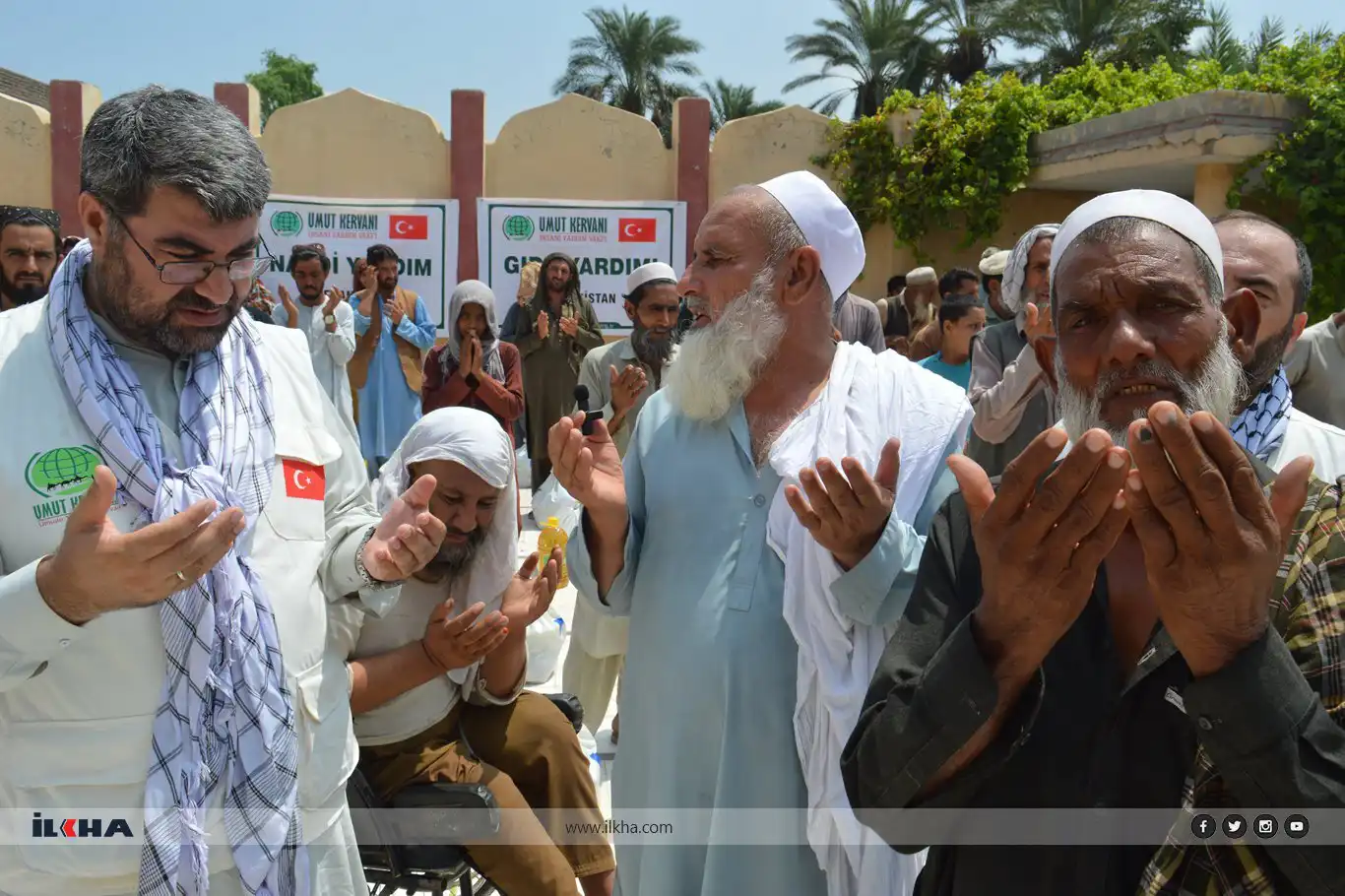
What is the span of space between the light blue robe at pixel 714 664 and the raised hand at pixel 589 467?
104mm

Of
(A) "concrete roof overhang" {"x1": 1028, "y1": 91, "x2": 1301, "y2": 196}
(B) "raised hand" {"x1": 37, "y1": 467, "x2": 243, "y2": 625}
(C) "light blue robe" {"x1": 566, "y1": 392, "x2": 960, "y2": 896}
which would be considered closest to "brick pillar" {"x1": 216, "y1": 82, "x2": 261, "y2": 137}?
(A) "concrete roof overhang" {"x1": 1028, "y1": 91, "x2": 1301, "y2": 196}

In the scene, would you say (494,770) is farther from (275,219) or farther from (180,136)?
(275,219)

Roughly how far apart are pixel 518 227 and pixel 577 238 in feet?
2.51

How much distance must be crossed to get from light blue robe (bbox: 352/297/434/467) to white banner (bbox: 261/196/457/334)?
537cm

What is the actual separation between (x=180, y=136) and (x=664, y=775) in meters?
1.50

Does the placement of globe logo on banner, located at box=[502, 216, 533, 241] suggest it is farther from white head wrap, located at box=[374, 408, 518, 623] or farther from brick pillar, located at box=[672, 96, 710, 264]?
white head wrap, located at box=[374, 408, 518, 623]

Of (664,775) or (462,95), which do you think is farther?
(462,95)

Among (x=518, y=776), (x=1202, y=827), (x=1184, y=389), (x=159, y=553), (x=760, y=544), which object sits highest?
(x=1184, y=389)

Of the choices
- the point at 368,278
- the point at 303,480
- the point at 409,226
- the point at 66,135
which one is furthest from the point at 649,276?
the point at 66,135

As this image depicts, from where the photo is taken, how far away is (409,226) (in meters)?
13.8

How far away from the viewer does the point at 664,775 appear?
2.22 m

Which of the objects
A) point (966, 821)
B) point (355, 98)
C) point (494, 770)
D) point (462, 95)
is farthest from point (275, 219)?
point (966, 821)

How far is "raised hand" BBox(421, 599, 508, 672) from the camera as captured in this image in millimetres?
2992

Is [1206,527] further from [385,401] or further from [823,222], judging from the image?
[385,401]
